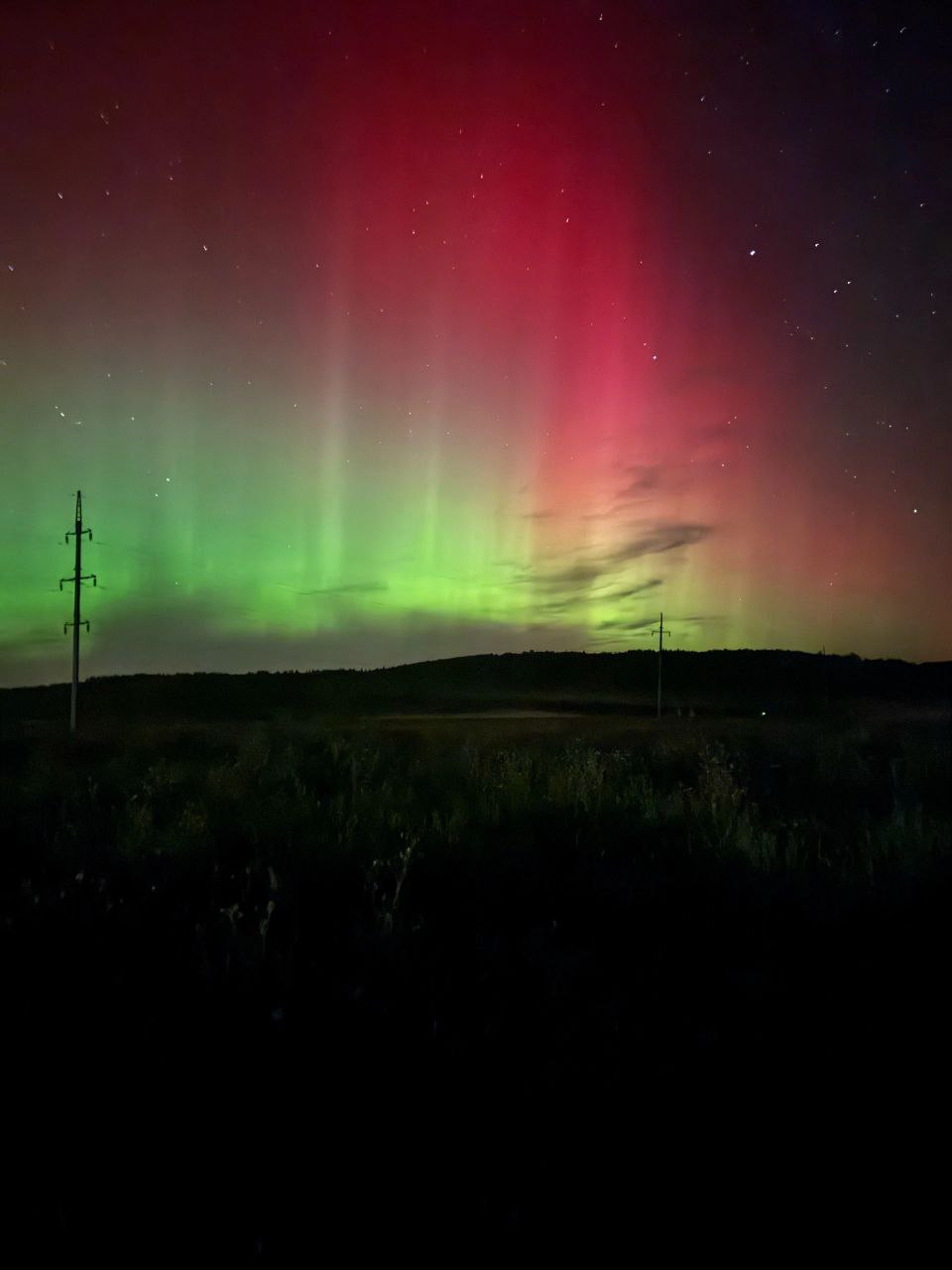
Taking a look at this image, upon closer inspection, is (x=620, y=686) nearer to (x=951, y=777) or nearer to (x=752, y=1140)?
(x=951, y=777)

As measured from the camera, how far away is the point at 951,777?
11.0 meters

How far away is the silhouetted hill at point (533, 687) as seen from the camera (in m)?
58.3

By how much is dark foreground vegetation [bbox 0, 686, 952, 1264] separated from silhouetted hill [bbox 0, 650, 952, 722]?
4543 centimetres

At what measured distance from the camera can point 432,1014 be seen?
337 centimetres

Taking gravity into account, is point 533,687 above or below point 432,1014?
above

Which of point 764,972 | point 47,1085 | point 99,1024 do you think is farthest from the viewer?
point 764,972

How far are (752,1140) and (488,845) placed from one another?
11.7 feet

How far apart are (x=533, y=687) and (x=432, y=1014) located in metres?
84.8

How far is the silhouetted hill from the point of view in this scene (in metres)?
58.3

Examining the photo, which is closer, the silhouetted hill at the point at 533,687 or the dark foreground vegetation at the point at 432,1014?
the dark foreground vegetation at the point at 432,1014

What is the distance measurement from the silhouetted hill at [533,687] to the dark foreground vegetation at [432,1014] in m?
45.4

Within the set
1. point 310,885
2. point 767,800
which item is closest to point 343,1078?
point 310,885

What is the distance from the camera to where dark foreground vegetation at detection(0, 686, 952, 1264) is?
237cm

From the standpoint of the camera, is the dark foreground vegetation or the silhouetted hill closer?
the dark foreground vegetation
